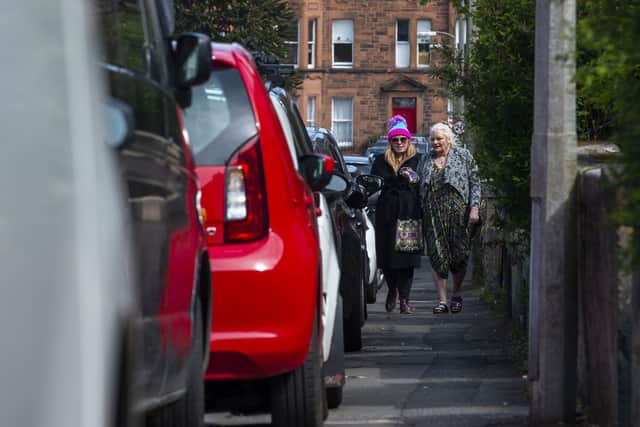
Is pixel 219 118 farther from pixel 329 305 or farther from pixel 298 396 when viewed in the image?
pixel 329 305

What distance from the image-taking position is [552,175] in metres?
8.18

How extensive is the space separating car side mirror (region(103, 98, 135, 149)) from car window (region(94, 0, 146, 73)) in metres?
0.14

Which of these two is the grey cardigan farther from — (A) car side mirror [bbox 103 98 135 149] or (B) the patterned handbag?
(A) car side mirror [bbox 103 98 135 149]

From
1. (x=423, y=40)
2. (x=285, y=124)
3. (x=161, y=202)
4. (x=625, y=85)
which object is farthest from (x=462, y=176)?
(x=423, y=40)

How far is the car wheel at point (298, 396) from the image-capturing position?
280 inches

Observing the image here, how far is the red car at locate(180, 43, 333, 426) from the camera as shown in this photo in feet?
22.4

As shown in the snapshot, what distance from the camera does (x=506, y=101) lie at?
11.0 m

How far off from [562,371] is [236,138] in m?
2.19

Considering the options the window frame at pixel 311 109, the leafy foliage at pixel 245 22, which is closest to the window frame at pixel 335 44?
the window frame at pixel 311 109

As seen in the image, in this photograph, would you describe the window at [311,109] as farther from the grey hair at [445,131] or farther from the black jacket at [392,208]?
the grey hair at [445,131]

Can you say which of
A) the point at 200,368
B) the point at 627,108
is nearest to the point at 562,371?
the point at 200,368

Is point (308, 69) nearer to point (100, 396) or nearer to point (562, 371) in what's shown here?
point (562, 371)

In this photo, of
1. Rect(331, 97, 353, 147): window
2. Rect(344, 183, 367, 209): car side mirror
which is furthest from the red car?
Rect(331, 97, 353, 147): window

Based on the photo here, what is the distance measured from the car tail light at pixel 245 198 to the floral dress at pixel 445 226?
26.9 ft
